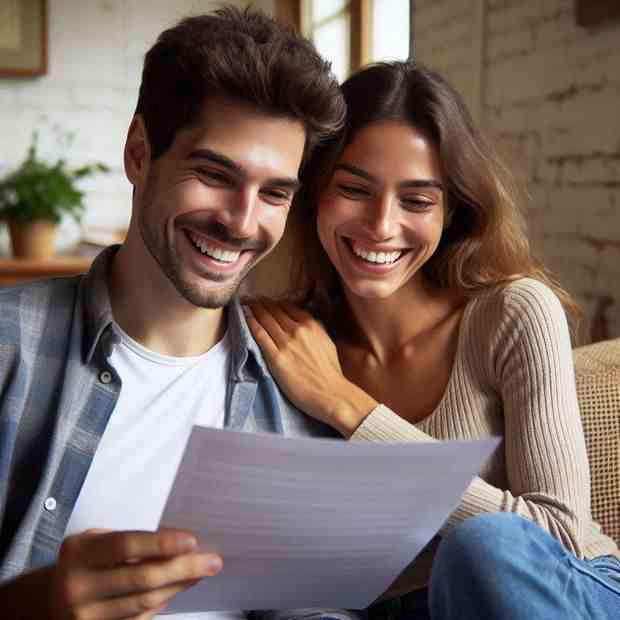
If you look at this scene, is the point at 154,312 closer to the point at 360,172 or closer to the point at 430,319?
the point at 360,172

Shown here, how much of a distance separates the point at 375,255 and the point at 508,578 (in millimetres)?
503

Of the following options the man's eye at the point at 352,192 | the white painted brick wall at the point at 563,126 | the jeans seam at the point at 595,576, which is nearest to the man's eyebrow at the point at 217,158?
the man's eye at the point at 352,192

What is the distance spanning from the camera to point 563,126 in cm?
225

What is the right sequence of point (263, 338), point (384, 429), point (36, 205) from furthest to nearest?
point (36, 205) → point (263, 338) → point (384, 429)

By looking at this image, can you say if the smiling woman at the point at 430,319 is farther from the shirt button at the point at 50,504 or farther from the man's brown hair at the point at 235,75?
the shirt button at the point at 50,504

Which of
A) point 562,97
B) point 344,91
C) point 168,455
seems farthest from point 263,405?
point 562,97

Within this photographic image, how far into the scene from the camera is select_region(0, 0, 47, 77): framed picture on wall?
4.31 m

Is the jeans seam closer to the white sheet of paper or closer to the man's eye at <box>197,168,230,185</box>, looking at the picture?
the white sheet of paper

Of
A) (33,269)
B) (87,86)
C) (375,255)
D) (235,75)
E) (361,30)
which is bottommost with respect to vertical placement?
(33,269)

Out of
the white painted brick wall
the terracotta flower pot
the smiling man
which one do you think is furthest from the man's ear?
the terracotta flower pot

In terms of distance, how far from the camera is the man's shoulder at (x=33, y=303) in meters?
1.20

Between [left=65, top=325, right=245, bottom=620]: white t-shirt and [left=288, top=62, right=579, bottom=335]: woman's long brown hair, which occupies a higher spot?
[left=288, top=62, right=579, bottom=335]: woman's long brown hair

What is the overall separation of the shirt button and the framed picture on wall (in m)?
3.53

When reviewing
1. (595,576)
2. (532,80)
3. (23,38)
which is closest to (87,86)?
(23,38)
